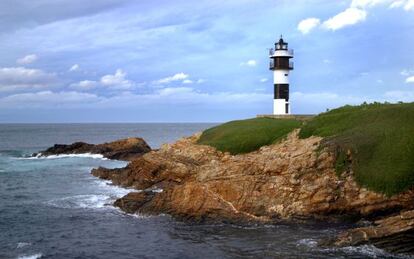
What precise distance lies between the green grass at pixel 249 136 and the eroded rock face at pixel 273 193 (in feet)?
16.5

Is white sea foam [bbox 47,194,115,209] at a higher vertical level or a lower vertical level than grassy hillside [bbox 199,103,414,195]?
lower

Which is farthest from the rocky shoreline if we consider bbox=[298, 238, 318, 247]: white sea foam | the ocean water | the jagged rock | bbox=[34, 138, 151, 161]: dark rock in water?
bbox=[34, 138, 151, 161]: dark rock in water

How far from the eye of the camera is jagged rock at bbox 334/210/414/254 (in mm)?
24500

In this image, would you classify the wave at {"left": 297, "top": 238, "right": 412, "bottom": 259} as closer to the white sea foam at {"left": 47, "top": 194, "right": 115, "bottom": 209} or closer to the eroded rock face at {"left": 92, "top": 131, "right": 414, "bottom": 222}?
the eroded rock face at {"left": 92, "top": 131, "right": 414, "bottom": 222}

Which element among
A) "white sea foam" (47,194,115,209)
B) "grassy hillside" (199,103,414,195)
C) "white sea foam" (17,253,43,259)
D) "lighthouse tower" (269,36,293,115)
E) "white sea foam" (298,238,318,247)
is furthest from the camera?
"lighthouse tower" (269,36,293,115)

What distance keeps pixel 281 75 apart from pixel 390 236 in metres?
38.0

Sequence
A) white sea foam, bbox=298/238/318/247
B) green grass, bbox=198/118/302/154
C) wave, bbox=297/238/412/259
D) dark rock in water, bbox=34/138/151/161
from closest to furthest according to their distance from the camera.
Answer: wave, bbox=297/238/412/259 < white sea foam, bbox=298/238/318/247 < green grass, bbox=198/118/302/154 < dark rock in water, bbox=34/138/151/161

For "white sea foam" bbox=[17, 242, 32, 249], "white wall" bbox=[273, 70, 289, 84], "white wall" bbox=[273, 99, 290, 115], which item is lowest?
"white sea foam" bbox=[17, 242, 32, 249]

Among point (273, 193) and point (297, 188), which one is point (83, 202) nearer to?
point (273, 193)

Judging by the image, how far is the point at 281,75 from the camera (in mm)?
61062

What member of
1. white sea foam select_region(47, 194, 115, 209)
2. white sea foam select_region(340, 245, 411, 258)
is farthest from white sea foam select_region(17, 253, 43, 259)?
white sea foam select_region(340, 245, 411, 258)

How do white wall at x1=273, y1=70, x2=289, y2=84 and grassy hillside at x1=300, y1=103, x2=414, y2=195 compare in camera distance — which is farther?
white wall at x1=273, y1=70, x2=289, y2=84

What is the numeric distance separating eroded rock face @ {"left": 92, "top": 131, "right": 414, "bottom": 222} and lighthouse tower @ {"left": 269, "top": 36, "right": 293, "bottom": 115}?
23.7 meters

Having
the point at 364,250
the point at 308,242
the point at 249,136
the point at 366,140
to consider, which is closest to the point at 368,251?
the point at 364,250
